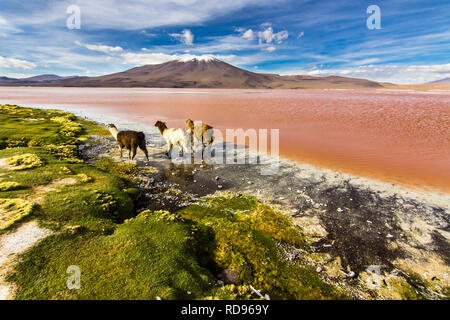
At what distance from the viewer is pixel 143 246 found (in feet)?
17.5

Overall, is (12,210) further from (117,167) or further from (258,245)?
(258,245)

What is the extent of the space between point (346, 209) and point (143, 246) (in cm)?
802

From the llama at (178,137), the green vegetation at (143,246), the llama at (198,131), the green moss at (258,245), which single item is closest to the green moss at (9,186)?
the green vegetation at (143,246)

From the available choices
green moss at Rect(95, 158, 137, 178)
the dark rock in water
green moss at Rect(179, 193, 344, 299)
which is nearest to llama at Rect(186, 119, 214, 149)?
green moss at Rect(95, 158, 137, 178)

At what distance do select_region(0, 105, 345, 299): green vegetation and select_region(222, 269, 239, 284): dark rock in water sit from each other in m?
0.07

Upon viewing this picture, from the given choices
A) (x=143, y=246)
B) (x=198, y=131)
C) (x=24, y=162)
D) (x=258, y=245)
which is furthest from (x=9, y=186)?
(x=198, y=131)

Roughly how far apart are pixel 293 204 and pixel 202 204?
13.1ft

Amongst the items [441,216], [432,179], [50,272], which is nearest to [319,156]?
[432,179]

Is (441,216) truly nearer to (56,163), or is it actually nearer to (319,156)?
(319,156)

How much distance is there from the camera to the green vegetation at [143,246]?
14.1 feet

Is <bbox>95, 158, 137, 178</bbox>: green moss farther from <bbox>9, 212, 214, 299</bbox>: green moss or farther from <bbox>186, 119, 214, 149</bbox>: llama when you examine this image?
<bbox>9, 212, 214, 299</bbox>: green moss

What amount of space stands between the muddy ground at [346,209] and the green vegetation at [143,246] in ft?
3.05

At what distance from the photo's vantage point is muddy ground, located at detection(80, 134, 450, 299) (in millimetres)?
5910

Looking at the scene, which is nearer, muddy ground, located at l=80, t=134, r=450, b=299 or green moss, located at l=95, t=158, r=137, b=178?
muddy ground, located at l=80, t=134, r=450, b=299
